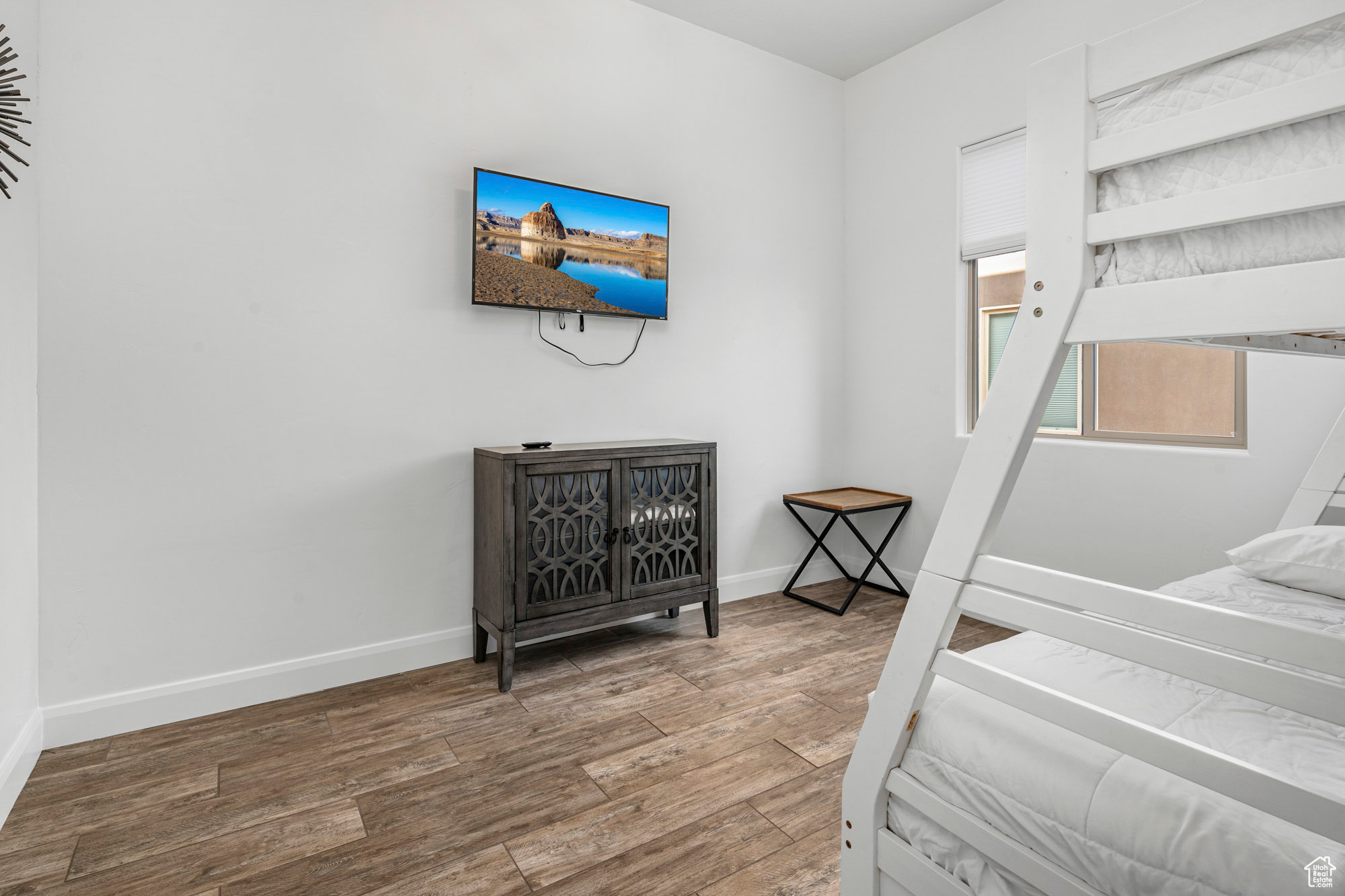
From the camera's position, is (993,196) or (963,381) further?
(963,381)

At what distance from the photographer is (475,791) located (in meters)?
1.80

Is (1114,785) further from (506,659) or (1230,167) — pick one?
(506,659)

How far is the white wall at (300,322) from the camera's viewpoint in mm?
2072

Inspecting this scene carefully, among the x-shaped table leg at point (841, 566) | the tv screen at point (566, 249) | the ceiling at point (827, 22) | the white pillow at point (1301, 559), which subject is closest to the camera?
the white pillow at point (1301, 559)

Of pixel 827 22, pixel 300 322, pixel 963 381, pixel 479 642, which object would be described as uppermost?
pixel 827 22

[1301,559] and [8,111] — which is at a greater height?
[8,111]

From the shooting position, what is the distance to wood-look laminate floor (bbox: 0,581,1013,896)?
4.87 feet

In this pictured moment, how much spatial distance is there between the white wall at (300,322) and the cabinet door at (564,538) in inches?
16.3

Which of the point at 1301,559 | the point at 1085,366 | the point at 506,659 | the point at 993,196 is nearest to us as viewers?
the point at 1301,559

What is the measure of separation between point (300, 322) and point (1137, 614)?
2562 millimetres

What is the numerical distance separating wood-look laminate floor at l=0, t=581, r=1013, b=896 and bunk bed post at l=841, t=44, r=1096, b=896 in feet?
2.27

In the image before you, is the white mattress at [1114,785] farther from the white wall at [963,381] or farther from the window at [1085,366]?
the white wall at [963,381]

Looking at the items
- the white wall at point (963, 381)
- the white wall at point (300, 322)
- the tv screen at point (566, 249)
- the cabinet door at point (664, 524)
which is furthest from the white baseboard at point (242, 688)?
the white wall at point (963, 381)

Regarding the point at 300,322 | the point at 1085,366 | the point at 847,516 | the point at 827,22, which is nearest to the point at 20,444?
the point at 300,322
